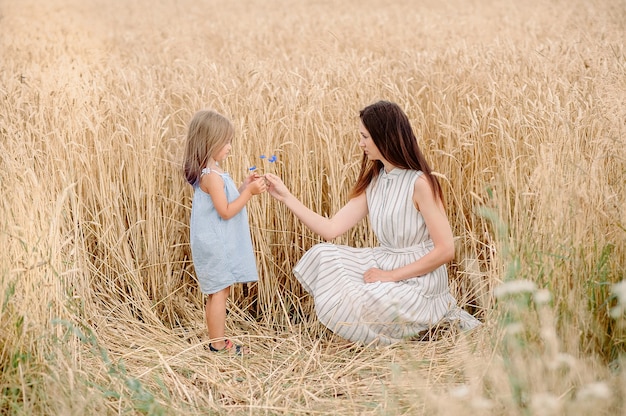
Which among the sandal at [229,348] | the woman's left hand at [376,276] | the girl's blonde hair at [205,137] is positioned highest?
the girl's blonde hair at [205,137]

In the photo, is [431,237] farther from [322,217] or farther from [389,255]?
[322,217]

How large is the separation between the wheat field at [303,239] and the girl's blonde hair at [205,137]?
42 centimetres

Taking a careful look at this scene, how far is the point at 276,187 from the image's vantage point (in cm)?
305

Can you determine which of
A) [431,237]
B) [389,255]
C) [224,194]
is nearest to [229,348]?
[224,194]

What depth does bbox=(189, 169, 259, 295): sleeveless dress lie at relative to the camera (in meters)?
3.01

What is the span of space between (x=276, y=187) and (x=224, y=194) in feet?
0.74

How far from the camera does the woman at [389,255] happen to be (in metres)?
2.93

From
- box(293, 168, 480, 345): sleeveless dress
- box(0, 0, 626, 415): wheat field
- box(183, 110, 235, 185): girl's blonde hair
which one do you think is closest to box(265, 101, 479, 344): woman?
box(293, 168, 480, 345): sleeveless dress

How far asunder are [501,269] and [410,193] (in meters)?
0.55

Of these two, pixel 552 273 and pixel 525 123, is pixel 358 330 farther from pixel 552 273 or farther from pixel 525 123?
pixel 525 123

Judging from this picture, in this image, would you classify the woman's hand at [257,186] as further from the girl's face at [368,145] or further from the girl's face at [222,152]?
the girl's face at [368,145]

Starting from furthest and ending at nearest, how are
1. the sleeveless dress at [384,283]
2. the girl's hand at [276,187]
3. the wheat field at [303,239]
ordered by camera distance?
the girl's hand at [276,187], the sleeveless dress at [384,283], the wheat field at [303,239]

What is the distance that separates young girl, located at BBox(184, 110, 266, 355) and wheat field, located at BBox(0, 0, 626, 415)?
185mm

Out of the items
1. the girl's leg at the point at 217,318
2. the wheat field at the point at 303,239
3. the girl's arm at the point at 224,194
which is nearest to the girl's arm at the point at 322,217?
the girl's arm at the point at 224,194
